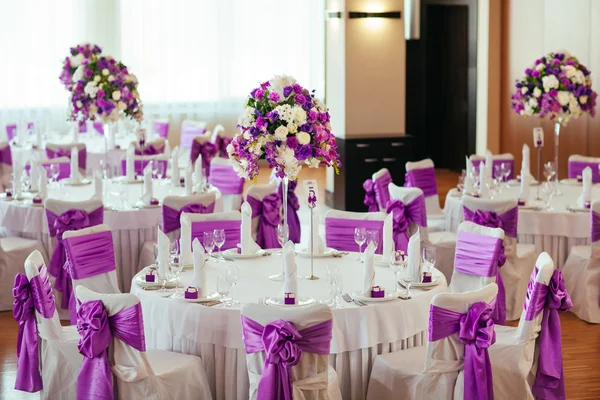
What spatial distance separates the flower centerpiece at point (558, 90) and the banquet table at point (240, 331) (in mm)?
3700

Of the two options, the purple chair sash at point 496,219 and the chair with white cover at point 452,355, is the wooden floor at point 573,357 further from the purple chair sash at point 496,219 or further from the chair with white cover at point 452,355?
the chair with white cover at point 452,355

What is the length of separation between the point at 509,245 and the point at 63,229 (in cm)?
326

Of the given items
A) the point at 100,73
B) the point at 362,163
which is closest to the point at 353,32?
the point at 362,163

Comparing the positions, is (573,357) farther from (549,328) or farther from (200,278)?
(200,278)

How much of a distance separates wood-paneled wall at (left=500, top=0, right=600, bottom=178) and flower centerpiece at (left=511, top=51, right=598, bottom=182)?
195 centimetres

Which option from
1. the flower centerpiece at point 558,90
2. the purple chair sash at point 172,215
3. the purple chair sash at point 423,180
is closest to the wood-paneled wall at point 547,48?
the flower centerpiece at point 558,90

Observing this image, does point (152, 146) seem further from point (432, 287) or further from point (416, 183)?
point (432, 287)

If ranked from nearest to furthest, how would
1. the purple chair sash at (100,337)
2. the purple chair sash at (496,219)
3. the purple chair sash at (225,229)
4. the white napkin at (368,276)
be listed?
the purple chair sash at (100,337) → the white napkin at (368,276) → the purple chair sash at (225,229) → the purple chair sash at (496,219)

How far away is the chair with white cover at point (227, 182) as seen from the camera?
9.29 m

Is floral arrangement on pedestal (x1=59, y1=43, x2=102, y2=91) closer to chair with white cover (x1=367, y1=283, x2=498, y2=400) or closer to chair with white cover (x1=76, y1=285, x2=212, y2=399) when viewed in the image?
chair with white cover (x1=76, y1=285, x2=212, y2=399)

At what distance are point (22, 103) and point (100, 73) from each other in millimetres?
5232

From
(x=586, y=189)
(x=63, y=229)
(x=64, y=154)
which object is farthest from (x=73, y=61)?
(x=586, y=189)

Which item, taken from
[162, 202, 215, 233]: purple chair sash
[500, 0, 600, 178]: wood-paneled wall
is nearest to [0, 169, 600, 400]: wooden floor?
[162, 202, 215, 233]: purple chair sash

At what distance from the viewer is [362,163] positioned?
1107 centimetres
